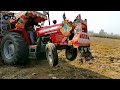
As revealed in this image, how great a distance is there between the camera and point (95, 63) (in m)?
9.93

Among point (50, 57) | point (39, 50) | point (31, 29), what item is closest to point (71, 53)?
point (39, 50)

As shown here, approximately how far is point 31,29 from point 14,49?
119cm

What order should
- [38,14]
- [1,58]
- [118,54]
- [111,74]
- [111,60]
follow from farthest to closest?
1. [118,54]
2. [111,60]
3. [1,58]
4. [38,14]
5. [111,74]

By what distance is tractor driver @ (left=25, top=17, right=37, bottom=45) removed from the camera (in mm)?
9078

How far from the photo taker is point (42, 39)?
344 inches

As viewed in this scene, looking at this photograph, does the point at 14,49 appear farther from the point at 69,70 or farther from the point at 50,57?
the point at 69,70

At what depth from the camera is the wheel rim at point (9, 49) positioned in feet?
29.0

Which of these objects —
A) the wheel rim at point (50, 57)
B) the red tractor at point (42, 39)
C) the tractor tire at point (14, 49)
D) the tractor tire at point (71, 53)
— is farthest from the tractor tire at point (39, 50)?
the wheel rim at point (50, 57)

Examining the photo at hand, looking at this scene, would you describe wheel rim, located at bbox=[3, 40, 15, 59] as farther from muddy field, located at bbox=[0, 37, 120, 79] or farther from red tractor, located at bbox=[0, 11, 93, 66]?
muddy field, located at bbox=[0, 37, 120, 79]

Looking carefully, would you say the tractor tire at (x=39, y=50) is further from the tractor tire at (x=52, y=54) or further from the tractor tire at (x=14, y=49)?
the tractor tire at (x=52, y=54)

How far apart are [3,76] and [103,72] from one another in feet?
10.8
